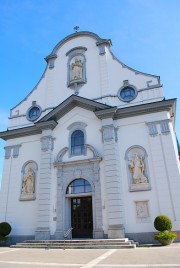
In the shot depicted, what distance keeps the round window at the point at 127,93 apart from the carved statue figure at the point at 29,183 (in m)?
9.34

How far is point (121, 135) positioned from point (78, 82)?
641 cm

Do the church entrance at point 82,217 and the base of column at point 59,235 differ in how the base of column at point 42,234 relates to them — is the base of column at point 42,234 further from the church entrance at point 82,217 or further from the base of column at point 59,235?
the church entrance at point 82,217

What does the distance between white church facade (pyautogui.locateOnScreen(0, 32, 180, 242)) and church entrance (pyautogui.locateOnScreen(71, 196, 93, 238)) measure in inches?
2.6

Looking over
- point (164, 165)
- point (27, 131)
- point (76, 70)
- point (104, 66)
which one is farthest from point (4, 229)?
point (104, 66)

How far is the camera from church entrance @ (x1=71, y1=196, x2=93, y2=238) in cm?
1617

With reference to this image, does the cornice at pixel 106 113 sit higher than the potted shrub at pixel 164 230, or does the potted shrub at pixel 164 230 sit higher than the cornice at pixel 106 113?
the cornice at pixel 106 113

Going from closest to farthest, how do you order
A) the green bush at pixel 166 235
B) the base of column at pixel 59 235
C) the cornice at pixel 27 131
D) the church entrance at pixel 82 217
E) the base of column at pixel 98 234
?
the green bush at pixel 166 235, the base of column at pixel 98 234, the base of column at pixel 59 235, the church entrance at pixel 82 217, the cornice at pixel 27 131

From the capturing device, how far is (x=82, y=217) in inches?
656

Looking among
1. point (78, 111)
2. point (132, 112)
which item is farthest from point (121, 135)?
point (78, 111)

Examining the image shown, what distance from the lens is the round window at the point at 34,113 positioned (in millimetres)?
21014

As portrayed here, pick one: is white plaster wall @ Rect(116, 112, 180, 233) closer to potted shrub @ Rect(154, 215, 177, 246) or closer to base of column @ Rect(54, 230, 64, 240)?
potted shrub @ Rect(154, 215, 177, 246)

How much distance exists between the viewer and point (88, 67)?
20844 mm

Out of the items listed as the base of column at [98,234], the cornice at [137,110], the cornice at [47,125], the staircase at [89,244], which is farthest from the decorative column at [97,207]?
the cornice at [47,125]

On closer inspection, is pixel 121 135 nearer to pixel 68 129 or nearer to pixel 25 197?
pixel 68 129
